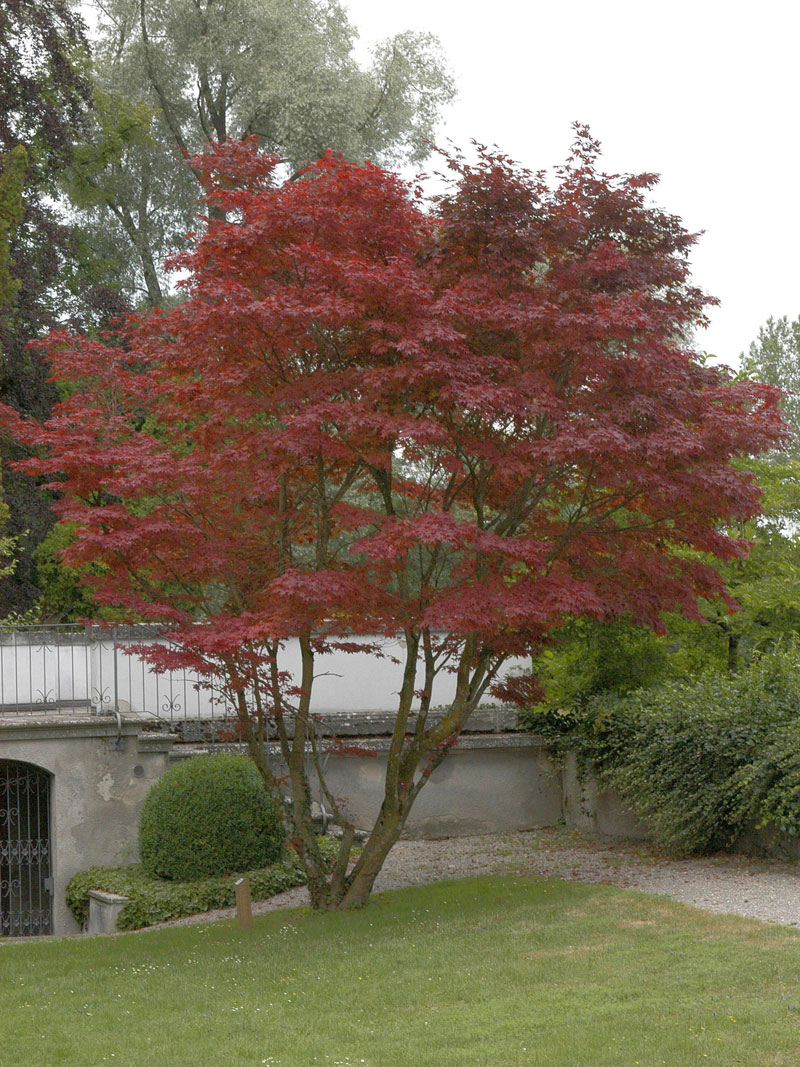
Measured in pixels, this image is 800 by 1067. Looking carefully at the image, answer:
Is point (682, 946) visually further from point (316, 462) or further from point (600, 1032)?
point (316, 462)

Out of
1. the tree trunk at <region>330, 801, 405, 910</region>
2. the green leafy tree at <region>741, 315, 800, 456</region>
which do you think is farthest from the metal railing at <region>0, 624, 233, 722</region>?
the green leafy tree at <region>741, 315, 800, 456</region>

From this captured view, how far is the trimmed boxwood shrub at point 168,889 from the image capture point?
11.0m

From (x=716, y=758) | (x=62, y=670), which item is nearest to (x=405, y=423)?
(x=716, y=758)

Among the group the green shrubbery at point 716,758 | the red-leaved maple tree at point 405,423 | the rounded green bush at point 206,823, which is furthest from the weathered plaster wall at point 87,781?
the green shrubbery at point 716,758

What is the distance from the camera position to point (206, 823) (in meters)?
11.5

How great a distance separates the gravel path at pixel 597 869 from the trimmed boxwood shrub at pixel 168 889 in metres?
0.14

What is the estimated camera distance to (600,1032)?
236 inches

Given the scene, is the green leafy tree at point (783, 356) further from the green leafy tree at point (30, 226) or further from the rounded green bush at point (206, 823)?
the rounded green bush at point (206, 823)

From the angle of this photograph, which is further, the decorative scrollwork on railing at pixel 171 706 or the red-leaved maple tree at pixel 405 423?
the decorative scrollwork on railing at pixel 171 706

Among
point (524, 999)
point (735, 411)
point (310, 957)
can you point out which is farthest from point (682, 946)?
point (735, 411)

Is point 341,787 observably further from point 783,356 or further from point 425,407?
point 783,356

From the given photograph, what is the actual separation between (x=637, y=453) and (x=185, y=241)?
18.5 metres

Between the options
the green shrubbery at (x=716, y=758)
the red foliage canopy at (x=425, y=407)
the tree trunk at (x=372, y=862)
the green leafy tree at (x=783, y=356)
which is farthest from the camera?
the green leafy tree at (x=783, y=356)

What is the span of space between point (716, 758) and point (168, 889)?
5375 millimetres
